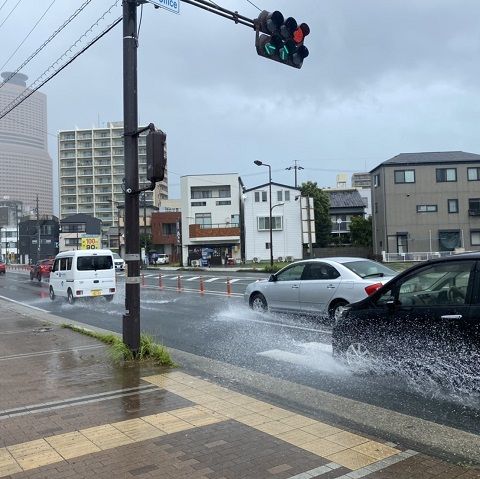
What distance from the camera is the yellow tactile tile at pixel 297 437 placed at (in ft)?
14.8

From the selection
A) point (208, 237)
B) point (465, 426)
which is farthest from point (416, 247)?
point (465, 426)

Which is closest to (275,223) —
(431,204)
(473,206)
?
(431,204)

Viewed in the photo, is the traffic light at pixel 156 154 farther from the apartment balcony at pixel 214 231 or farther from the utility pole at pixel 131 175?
the apartment balcony at pixel 214 231

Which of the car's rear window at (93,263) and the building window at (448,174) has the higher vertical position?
the building window at (448,174)

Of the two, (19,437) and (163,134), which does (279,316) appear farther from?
(19,437)

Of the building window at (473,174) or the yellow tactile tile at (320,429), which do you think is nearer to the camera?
the yellow tactile tile at (320,429)

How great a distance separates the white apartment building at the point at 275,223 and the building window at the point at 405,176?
51.1 feet

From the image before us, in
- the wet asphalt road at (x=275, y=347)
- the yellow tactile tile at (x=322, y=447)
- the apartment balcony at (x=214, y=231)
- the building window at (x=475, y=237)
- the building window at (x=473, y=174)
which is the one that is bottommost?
the wet asphalt road at (x=275, y=347)

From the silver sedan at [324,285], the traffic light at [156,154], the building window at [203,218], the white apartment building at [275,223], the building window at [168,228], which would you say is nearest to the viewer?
the traffic light at [156,154]

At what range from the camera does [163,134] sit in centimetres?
725

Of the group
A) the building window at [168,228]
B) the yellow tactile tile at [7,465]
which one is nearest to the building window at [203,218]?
the building window at [168,228]

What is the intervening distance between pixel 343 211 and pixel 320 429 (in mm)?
75284

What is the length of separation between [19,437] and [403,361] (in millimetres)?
4336

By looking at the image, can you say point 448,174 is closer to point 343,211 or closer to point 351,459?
point 343,211
